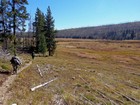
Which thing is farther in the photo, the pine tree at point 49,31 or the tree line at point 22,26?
the pine tree at point 49,31

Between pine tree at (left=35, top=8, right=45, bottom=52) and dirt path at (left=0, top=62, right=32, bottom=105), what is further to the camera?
pine tree at (left=35, top=8, right=45, bottom=52)

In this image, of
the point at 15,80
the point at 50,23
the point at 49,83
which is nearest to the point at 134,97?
the point at 49,83

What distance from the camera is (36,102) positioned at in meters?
13.8

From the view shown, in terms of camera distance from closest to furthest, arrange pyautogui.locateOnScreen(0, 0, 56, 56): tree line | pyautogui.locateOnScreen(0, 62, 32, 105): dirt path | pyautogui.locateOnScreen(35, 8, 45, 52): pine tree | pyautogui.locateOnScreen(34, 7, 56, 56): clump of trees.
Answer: pyautogui.locateOnScreen(0, 62, 32, 105): dirt path → pyautogui.locateOnScreen(0, 0, 56, 56): tree line → pyautogui.locateOnScreen(34, 7, 56, 56): clump of trees → pyautogui.locateOnScreen(35, 8, 45, 52): pine tree

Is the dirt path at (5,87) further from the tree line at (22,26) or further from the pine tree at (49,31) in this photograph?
the pine tree at (49,31)

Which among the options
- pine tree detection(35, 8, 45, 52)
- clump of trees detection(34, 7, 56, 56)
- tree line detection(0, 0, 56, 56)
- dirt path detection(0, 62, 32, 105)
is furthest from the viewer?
pine tree detection(35, 8, 45, 52)

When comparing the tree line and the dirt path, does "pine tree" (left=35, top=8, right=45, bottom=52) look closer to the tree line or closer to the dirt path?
the tree line

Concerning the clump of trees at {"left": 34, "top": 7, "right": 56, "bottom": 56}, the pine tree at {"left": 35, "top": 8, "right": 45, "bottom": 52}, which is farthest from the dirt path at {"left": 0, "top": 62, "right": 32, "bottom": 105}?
the pine tree at {"left": 35, "top": 8, "right": 45, "bottom": 52}

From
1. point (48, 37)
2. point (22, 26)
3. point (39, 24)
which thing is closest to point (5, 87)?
point (22, 26)

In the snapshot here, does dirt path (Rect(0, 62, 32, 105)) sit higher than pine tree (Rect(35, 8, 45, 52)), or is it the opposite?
pine tree (Rect(35, 8, 45, 52))

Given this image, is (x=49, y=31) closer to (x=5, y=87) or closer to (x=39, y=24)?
(x=39, y=24)

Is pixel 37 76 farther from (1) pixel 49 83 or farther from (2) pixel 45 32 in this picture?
(2) pixel 45 32

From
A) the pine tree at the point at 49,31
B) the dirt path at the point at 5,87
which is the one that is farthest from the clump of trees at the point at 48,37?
the dirt path at the point at 5,87

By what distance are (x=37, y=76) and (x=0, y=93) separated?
675 cm
